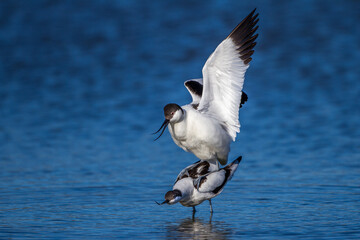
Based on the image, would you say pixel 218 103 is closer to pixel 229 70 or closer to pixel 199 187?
pixel 229 70

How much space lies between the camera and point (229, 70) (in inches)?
315

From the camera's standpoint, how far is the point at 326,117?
13.9 m

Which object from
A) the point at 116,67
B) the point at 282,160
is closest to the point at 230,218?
the point at 282,160

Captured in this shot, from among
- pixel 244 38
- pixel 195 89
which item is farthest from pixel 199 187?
pixel 244 38

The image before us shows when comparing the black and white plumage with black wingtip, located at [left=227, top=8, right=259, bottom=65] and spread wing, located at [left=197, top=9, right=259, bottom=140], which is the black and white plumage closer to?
spread wing, located at [left=197, top=9, right=259, bottom=140]

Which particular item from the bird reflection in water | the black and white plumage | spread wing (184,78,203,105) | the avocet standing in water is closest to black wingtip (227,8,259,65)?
the avocet standing in water

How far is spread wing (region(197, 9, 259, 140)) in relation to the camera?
7.93 meters

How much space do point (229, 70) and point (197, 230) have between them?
189 cm

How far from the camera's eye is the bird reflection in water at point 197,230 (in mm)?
7027

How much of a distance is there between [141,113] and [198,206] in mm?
6088

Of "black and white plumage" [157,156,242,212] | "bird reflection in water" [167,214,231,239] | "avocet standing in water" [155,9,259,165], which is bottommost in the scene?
"bird reflection in water" [167,214,231,239]

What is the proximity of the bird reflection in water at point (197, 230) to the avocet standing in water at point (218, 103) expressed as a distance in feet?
3.23

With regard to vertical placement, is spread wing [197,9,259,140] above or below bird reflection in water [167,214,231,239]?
above

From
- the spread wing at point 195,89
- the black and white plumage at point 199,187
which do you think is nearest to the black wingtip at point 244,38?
the spread wing at point 195,89
